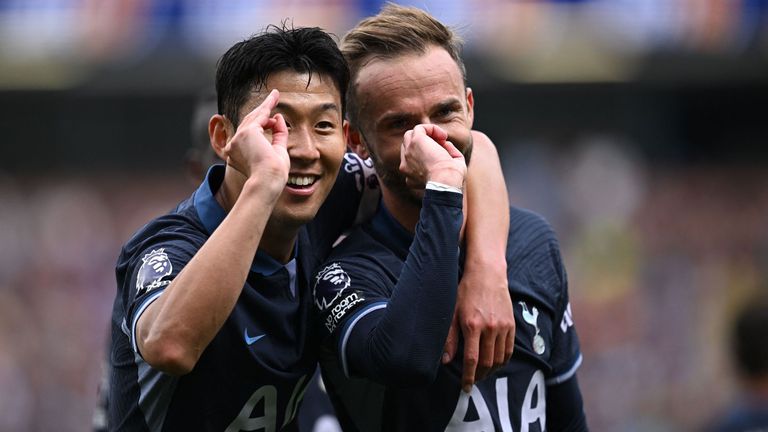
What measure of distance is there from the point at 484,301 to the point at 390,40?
2.82 ft

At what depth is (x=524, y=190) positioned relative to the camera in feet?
45.4

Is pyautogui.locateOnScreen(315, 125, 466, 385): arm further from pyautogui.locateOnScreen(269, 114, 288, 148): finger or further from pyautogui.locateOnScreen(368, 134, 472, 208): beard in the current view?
pyautogui.locateOnScreen(269, 114, 288, 148): finger

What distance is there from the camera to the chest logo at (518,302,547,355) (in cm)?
371

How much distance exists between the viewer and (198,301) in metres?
2.92

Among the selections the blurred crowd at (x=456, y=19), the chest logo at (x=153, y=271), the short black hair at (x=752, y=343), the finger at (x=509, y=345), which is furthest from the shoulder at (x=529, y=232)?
the blurred crowd at (x=456, y=19)

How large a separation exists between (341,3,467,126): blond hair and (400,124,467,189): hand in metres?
0.31

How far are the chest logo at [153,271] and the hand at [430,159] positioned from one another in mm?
729

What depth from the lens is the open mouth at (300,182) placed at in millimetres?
3316

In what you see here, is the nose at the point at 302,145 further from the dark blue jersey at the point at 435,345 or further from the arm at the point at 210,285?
the dark blue jersey at the point at 435,345

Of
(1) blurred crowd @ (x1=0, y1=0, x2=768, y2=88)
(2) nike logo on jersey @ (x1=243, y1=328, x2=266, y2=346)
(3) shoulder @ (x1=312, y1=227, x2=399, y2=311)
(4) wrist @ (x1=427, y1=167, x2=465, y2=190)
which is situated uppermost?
(4) wrist @ (x1=427, y1=167, x2=465, y2=190)

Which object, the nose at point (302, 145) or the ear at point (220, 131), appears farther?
the ear at point (220, 131)

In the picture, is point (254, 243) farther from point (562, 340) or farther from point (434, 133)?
point (562, 340)

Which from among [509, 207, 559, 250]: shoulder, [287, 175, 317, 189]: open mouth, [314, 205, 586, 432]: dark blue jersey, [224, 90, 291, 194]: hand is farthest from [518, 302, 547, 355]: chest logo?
[224, 90, 291, 194]: hand

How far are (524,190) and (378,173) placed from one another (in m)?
10.3
